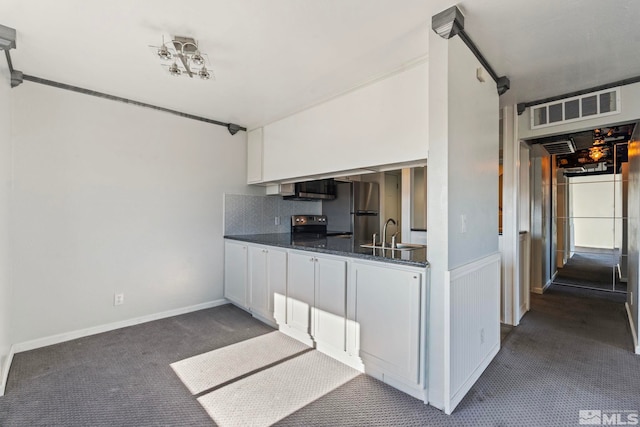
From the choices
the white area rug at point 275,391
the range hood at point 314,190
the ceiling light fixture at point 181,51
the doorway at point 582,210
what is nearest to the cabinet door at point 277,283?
the white area rug at point 275,391

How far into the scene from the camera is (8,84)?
225cm

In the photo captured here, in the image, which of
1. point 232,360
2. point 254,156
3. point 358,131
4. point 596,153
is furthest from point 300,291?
point 596,153

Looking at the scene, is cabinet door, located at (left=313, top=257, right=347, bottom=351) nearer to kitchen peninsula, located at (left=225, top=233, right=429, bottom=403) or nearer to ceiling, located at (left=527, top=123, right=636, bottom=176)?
kitchen peninsula, located at (left=225, top=233, right=429, bottom=403)

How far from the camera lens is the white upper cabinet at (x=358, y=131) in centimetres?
219

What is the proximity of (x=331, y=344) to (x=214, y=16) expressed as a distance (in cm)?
248

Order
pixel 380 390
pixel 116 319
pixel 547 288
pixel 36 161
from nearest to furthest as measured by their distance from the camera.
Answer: pixel 380 390 → pixel 36 161 → pixel 116 319 → pixel 547 288

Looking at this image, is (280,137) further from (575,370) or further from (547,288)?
(547,288)

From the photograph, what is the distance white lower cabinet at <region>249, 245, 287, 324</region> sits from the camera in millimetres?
2967

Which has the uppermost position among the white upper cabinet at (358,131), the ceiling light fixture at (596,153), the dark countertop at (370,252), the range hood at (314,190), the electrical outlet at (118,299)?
the ceiling light fixture at (596,153)

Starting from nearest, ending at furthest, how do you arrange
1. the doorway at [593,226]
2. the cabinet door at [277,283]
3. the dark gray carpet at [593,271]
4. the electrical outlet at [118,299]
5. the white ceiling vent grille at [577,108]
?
the white ceiling vent grille at [577,108], the cabinet door at [277,283], the electrical outlet at [118,299], the dark gray carpet at [593,271], the doorway at [593,226]

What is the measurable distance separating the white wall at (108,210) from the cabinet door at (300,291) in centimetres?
144

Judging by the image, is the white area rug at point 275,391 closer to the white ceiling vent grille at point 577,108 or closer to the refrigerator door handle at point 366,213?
the refrigerator door handle at point 366,213

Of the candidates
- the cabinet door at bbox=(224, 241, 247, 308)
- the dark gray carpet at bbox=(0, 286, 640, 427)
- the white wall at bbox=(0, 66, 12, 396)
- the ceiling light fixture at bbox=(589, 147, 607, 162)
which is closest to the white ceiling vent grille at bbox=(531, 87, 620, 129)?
the dark gray carpet at bbox=(0, 286, 640, 427)

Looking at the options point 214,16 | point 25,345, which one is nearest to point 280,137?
point 214,16
